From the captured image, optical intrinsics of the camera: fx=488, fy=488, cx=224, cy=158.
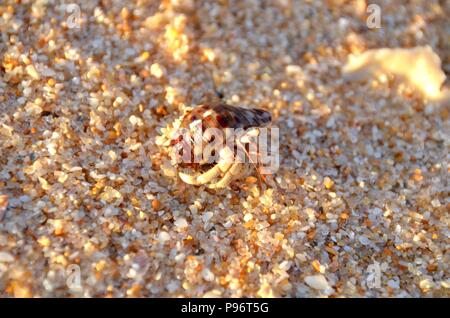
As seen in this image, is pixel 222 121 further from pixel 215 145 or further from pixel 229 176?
pixel 229 176

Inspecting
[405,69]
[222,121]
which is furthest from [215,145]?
[405,69]

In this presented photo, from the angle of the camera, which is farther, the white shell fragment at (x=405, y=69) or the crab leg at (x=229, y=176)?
the white shell fragment at (x=405, y=69)

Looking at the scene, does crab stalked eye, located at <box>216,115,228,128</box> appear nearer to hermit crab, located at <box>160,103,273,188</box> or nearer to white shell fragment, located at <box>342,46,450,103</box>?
hermit crab, located at <box>160,103,273,188</box>

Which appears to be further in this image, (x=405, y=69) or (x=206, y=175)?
(x=405, y=69)

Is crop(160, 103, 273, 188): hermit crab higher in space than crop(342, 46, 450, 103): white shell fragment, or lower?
lower

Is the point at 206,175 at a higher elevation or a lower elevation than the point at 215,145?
lower

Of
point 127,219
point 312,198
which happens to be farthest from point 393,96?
point 127,219

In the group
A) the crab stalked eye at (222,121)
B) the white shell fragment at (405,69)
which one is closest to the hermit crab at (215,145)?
the crab stalked eye at (222,121)

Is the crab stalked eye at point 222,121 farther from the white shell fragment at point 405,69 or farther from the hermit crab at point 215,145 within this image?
the white shell fragment at point 405,69

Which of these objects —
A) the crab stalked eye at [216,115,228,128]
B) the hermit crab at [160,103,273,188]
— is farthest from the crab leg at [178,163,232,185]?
the crab stalked eye at [216,115,228,128]
